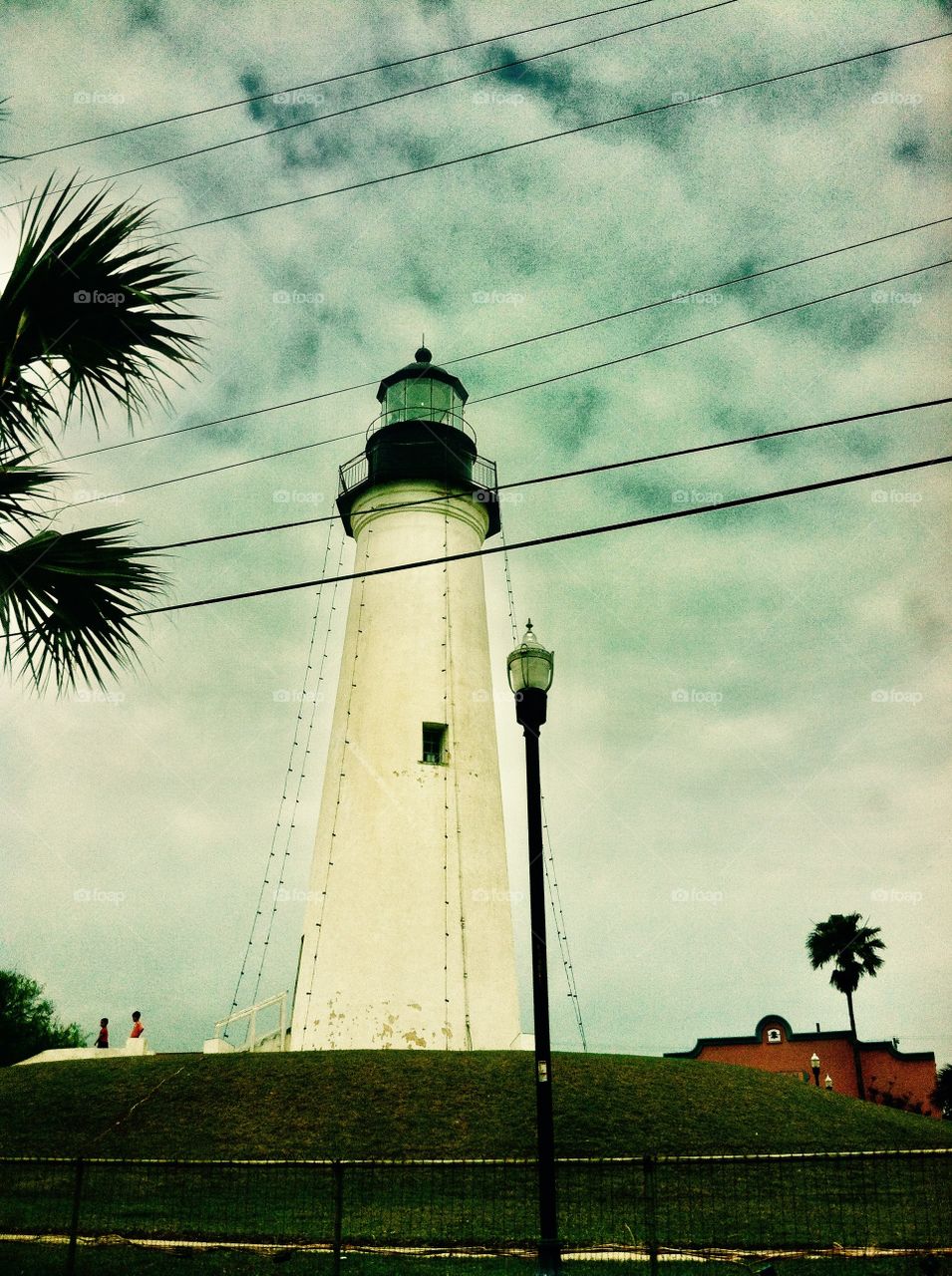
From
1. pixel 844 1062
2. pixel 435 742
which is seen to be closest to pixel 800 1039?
pixel 844 1062

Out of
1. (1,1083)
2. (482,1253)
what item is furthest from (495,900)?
(482,1253)

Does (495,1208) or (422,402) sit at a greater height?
(422,402)

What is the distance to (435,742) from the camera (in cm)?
2661

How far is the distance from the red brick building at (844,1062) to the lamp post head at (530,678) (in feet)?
145

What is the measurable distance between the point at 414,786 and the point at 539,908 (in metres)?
15.5

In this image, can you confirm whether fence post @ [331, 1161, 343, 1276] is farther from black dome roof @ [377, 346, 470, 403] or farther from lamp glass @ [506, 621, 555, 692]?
black dome roof @ [377, 346, 470, 403]

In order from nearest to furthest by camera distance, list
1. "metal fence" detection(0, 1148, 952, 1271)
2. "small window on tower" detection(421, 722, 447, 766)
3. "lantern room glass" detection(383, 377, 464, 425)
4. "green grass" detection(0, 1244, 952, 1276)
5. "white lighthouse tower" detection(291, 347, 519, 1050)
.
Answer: "green grass" detection(0, 1244, 952, 1276) < "metal fence" detection(0, 1148, 952, 1271) < "white lighthouse tower" detection(291, 347, 519, 1050) < "small window on tower" detection(421, 722, 447, 766) < "lantern room glass" detection(383, 377, 464, 425)

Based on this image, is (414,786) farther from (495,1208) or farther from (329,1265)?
(329,1265)

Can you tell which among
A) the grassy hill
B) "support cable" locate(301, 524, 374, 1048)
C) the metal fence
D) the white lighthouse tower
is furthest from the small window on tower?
the metal fence

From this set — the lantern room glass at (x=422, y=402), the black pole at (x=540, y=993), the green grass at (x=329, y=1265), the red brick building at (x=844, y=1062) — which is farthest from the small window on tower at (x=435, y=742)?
the red brick building at (x=844, y=1062)

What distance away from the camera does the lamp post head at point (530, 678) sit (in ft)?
36.3

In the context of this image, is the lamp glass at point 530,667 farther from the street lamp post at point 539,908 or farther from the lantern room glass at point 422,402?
the lantern room glass at point 422,402

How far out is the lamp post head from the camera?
36.3 ft

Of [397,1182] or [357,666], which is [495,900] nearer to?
[357,666]
